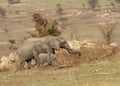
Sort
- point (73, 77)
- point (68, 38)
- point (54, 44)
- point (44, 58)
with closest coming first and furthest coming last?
point (73, 77) → point (54, 44) → point (44, 58) → point (68, 38)

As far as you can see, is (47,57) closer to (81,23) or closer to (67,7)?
(81,23)

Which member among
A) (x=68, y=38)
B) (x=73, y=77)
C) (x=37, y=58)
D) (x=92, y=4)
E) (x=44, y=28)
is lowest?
(x=92, y=4)

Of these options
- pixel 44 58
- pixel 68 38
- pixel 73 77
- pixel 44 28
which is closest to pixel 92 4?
pixel 68 38

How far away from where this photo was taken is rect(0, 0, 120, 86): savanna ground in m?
15.9

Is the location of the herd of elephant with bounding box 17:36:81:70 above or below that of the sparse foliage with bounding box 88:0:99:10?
above

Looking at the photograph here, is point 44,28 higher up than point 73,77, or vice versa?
point 73,77

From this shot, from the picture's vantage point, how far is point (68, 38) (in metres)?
66.1

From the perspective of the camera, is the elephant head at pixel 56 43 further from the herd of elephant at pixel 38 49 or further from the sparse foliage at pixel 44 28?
the sparse foliage at pixel 44 28

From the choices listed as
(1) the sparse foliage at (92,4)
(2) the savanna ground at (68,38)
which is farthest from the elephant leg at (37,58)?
(1) the sparse foliage at (92,4)

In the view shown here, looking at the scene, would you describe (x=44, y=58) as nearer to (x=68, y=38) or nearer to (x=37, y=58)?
(x=37, y=58)

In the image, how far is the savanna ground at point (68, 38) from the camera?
52.0ft

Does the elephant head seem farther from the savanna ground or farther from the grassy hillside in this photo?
the grassy hillside

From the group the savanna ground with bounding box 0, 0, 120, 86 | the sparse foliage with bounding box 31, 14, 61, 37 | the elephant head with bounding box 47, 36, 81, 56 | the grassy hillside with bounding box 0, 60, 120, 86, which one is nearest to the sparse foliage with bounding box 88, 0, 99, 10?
the savanna ground with bounding box 0, 0, 120, 86

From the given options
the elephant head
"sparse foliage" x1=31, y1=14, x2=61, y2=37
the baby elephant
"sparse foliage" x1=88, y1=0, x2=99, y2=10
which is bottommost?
"sparse foliage" x1=88, y1=0, x2=99, y2=10
